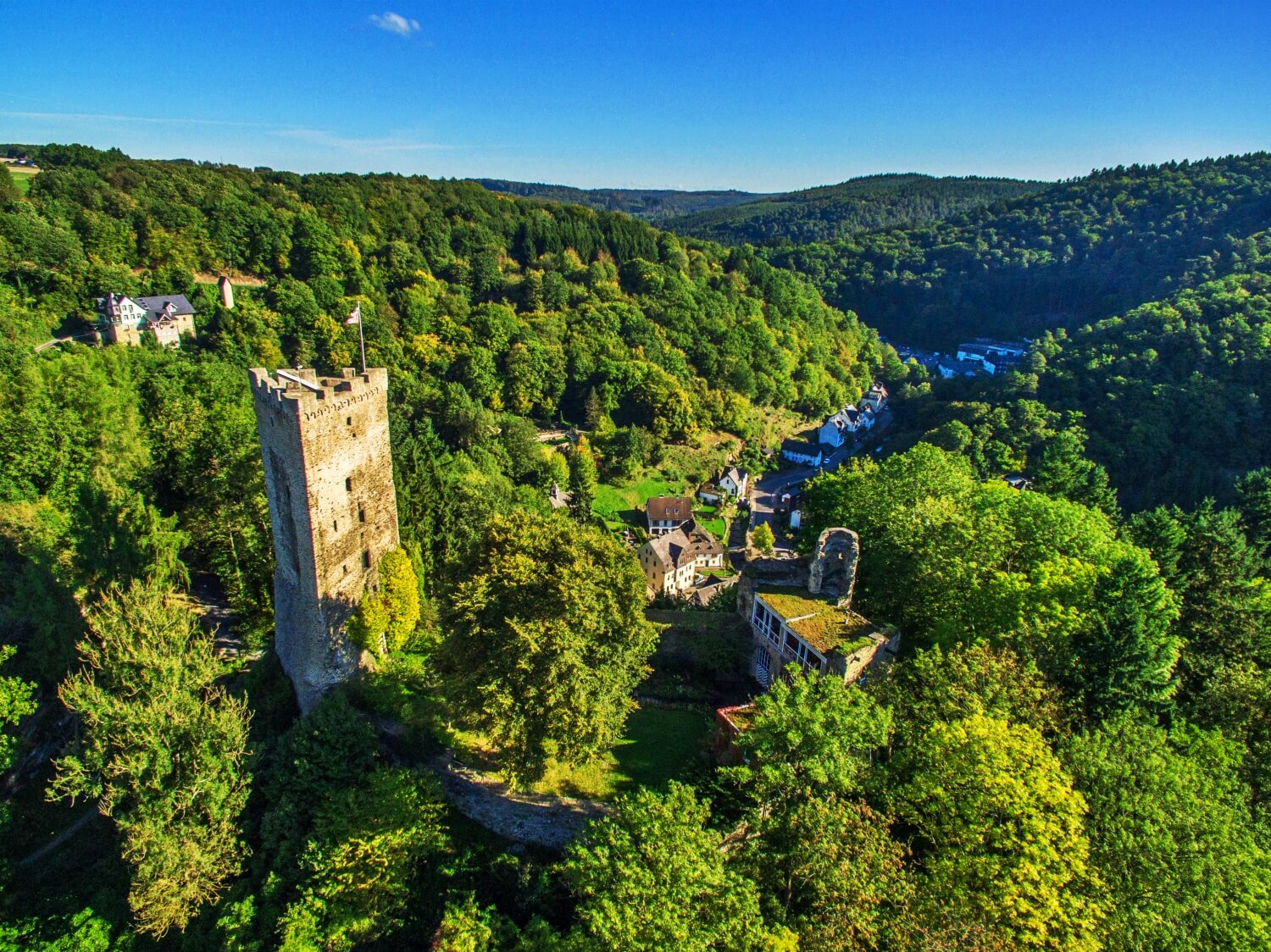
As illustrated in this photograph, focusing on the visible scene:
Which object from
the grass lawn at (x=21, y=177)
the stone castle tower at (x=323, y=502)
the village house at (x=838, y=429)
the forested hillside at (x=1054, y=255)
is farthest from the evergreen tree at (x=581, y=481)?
the forested hillside at (x=1054, y=255)

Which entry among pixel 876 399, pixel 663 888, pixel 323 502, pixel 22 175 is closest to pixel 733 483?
pixel 876 399

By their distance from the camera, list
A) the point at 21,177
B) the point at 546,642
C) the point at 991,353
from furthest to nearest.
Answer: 1. the point at 991,353
2. the point at 21,177
3. the point at 546,642

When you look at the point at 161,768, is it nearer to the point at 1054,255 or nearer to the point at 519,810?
the point at 519,810

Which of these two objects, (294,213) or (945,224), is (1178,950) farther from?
(945,224)

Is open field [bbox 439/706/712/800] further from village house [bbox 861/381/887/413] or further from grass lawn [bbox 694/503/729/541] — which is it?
village house [bbox 861/381/887/413]

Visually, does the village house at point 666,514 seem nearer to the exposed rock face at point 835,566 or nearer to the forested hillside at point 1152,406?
the forested hillside at point 1152,406

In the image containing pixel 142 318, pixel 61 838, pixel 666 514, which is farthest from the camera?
pixel 666 514

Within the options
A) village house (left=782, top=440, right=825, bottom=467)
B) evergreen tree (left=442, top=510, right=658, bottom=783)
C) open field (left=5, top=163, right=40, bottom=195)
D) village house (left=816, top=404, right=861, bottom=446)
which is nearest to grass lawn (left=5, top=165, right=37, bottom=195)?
open field (left=5, top=163, right=40, bottom=195)
